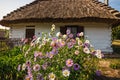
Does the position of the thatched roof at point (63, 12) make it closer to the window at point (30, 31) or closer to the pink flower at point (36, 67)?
the window at point (30, 31)

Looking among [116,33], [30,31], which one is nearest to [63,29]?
[30,31]

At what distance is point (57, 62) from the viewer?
6133mm

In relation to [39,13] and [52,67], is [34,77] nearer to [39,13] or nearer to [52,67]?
[52,67]

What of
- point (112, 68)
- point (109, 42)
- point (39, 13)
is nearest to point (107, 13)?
point (109, 42)

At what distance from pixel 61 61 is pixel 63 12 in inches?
599

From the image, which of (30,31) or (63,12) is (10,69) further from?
(30,31)

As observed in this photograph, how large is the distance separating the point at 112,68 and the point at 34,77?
649 cm

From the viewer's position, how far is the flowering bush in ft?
19.5

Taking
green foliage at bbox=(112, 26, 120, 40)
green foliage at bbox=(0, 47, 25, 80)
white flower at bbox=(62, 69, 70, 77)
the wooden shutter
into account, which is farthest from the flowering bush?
green foliage at bbox=(112, 26, 120, 40)

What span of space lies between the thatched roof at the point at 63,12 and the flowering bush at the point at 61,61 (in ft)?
44.0

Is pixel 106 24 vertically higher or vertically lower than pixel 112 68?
higher

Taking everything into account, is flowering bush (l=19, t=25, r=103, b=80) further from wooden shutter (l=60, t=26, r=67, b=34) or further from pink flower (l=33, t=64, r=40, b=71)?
wooden shutter (l=60, t=26, r=67, b=34)

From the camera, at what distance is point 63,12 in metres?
21.1

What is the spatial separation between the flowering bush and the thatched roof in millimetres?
13413
